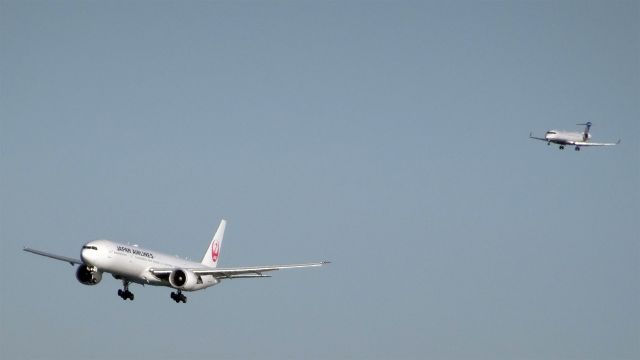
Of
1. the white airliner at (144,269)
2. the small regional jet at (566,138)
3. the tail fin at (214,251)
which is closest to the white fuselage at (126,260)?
the white airliner at (144,269)

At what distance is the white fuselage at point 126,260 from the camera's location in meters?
106

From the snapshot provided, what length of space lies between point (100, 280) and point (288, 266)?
62.2 ft

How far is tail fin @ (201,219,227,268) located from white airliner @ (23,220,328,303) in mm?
11712

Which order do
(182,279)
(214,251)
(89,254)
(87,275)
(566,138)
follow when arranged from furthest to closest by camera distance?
(566,138), (214,251), (182,279), (87,275), (89,254)

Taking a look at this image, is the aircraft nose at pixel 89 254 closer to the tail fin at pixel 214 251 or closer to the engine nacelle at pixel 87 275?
the engine nacelle at pixel 87 275

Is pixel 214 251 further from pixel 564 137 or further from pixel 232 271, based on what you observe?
pixel 564 137

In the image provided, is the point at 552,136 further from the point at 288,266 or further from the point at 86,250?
the point at 86,250

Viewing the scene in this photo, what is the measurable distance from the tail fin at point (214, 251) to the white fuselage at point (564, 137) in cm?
6057

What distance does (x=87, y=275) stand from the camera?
362ft

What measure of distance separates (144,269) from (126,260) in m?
3.00

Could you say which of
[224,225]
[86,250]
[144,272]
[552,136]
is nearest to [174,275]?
[144,272]

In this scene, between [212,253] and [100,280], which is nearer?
[100,280]

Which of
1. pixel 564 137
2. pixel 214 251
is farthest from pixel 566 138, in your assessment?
pixel 214 251

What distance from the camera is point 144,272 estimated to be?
111 m
